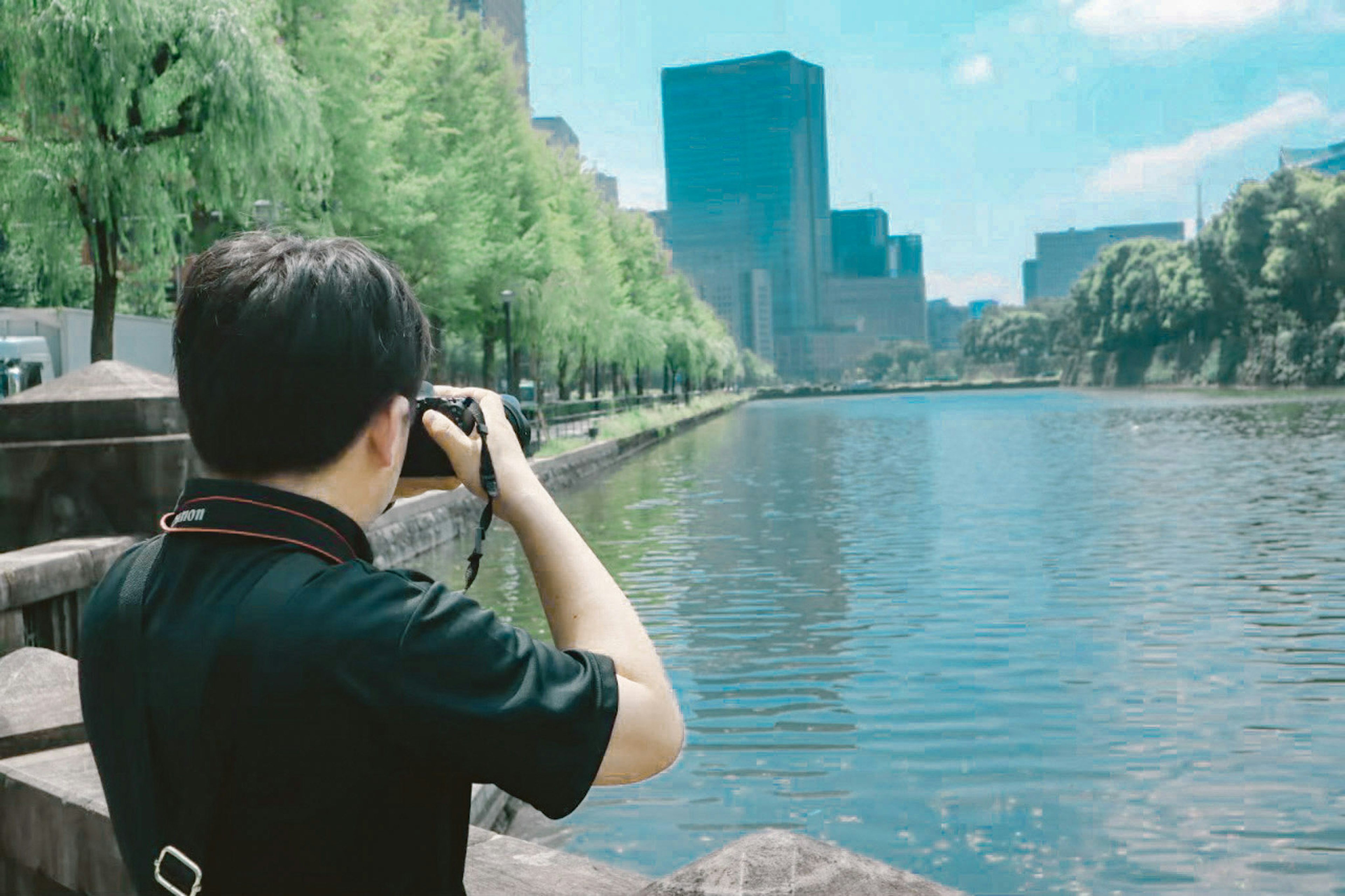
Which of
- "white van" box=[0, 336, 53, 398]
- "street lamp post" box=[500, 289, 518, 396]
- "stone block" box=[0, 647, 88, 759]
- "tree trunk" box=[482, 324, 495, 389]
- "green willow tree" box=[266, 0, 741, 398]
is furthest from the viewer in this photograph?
"tree trunk" box=[482, 324, 495, 389]

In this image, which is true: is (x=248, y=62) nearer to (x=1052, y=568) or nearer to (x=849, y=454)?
(x=1052, y=568)

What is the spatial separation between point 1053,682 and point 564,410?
1187 inches

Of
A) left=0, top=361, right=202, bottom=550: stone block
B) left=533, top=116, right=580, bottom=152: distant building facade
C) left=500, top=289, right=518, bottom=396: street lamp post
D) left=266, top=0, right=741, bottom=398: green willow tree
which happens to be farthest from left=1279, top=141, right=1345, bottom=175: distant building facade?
left=0, top=361, right=202, bottom=550: stone block

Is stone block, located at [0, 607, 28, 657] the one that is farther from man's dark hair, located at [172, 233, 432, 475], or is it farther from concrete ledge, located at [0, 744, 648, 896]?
man's dark hair, located at [172, 233, 432, 475]

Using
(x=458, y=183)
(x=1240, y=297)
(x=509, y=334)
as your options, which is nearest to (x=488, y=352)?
(x=509, y=334)

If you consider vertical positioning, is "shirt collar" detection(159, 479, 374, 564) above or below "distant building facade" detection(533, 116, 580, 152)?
below

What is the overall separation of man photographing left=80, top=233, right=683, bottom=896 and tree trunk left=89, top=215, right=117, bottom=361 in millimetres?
15023

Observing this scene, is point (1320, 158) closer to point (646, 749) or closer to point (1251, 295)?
point (1251, 295)

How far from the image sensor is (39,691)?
4.06m

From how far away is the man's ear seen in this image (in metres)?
1.45

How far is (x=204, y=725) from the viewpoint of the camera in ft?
4.18

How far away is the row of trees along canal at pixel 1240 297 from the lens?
243 feet

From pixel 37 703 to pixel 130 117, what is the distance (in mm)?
12526

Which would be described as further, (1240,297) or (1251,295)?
(1240,297)
